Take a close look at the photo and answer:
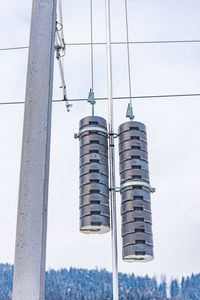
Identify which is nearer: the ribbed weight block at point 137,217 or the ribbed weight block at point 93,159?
the ribbed weight block at point 137,217

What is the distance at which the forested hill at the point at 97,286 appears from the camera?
10.2m

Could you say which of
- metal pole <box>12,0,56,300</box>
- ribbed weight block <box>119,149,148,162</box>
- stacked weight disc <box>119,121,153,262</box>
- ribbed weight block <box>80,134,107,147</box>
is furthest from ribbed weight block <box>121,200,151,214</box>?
metal pole <box>12,0,56,300</box>

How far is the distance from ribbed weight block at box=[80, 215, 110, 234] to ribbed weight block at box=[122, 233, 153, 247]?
0.56 ft

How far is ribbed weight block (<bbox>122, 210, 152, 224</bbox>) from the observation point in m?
3.73

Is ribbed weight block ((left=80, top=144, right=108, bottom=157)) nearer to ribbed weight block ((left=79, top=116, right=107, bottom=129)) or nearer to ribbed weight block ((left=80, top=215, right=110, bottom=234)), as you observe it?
ribbed weight block ((left=79, top=116, right=107, bottom=129))

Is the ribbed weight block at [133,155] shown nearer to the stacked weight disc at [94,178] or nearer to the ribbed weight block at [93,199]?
the stacked weight disc at [94,178]

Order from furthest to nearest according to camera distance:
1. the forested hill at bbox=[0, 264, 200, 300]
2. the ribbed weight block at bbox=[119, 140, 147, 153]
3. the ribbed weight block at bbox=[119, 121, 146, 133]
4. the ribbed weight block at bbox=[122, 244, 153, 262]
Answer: the forested hill at bbox=[0, 264, 200, 300] < the ribbed weight block at bbox=[119, 121, 146, 133] < the ribbed weight block at bbox=[119, 140, 147, 153] < the ribbed weight block at bbox=[122, 244, 153, 262]

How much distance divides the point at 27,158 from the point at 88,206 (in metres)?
1.08

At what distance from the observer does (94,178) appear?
12.6 feet

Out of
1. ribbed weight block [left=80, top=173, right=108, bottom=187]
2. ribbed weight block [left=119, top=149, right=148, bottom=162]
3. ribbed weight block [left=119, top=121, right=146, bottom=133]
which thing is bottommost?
ribbed weight block [left=80, top=173, right=108, bottom=187]

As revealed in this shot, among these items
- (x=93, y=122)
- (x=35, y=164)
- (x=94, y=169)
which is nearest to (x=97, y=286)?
(x=93, y=122)

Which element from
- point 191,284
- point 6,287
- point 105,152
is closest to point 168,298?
point 191,284

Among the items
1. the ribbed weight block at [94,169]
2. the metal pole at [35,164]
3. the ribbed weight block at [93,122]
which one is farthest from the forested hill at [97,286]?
the metal pole at [35,164]

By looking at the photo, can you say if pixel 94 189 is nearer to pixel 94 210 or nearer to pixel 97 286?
pixel 94 210
